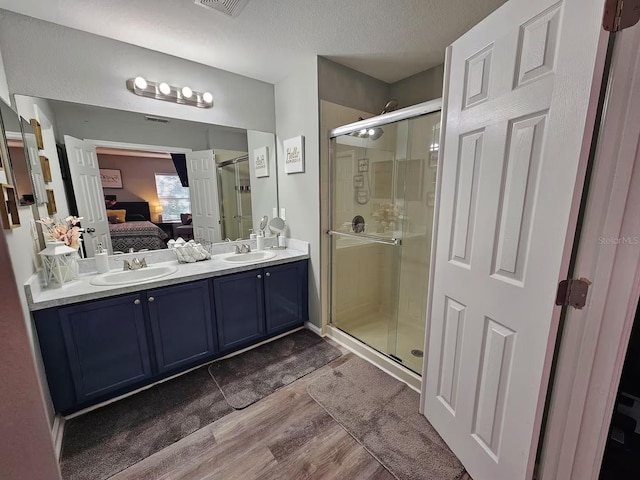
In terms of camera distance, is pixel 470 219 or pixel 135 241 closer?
pixel 470 219

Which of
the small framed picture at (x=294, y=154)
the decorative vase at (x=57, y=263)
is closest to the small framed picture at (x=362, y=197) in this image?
the small framed picture at (x=294, y=154)

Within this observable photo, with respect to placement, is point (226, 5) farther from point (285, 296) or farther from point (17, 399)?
point (285, 296)

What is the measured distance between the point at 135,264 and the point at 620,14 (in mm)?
2754

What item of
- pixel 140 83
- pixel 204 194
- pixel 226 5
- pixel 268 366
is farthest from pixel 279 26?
pixel 268 366

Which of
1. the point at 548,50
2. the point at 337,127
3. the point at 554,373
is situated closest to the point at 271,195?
the point at 337,127

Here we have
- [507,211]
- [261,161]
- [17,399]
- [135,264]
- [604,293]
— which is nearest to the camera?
[17,399]

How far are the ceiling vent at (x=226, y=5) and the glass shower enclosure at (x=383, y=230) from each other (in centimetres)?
104

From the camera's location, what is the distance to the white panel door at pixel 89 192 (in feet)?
6.15

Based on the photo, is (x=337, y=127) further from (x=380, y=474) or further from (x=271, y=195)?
(x=380, y=474)

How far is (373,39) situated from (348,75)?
0.50 m

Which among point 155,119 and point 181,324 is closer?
point 181,324

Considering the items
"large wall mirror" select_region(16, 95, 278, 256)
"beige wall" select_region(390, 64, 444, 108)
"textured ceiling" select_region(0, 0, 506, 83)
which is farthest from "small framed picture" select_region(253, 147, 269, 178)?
"beige wall" select_region(390, 64, 444, 108)

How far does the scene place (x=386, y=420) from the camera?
→ 1.62 metres

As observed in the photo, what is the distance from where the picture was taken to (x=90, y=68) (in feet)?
6.02
